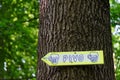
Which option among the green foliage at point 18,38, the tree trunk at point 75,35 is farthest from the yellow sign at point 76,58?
the green foliage at point 18,38

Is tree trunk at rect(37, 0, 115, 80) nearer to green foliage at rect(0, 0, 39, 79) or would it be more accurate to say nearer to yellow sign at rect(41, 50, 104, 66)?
yellow sign at rect(41, 50, 104, 66)

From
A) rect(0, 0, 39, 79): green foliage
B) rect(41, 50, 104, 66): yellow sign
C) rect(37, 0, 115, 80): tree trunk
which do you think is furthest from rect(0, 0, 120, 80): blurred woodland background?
rect(41, 50, 104, 66): yellow sign

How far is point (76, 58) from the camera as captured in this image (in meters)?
2.85

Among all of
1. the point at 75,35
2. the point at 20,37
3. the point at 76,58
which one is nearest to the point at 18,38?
the point at 20,37

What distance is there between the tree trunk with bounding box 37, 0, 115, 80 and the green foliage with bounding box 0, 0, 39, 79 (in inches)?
217

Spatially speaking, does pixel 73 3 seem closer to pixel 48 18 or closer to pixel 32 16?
pixel 48 18

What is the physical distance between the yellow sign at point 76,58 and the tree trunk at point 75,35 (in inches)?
2.0

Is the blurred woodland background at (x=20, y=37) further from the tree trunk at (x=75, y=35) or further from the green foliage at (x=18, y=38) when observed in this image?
the tree trunk at (x=75, y=35)

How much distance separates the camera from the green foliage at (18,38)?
350 inches

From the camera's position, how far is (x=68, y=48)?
2.94 metres

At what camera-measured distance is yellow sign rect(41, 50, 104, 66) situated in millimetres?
2848

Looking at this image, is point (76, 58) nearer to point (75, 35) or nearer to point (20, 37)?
point (75, 35)

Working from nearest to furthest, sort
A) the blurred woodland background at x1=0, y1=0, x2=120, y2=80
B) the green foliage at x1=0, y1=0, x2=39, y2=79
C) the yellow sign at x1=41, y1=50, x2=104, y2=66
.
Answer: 1. the yellow sign at x1=41, y1=50, x2=104, y2=66
2. the blurred woodland background at x1=0, y1=0, x2=120, y2=80
3. the green foliage at x1=0, y1=0, x2=39, y2=79

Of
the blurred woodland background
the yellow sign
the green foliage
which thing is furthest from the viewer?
the green foliage
